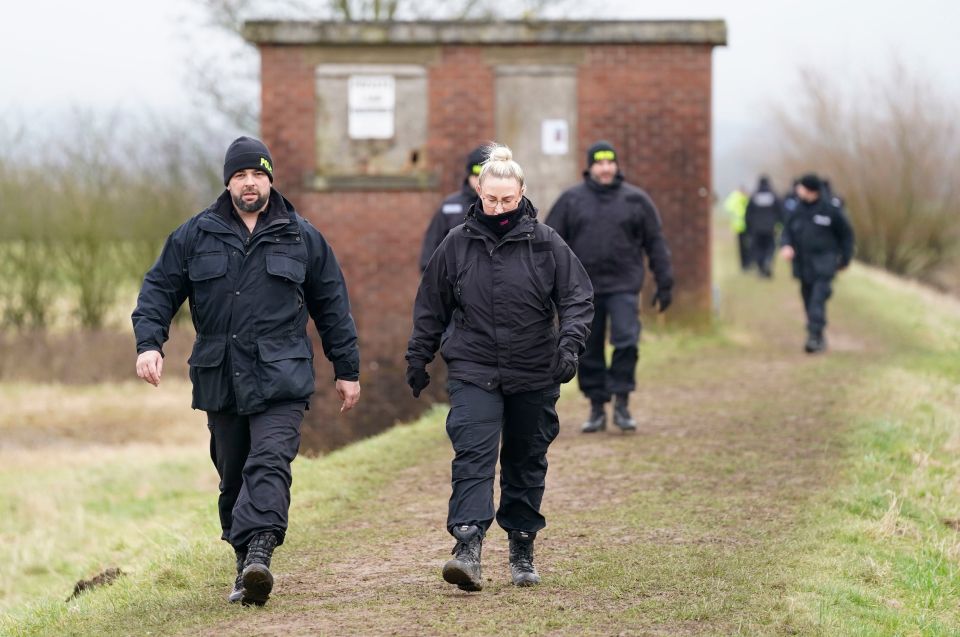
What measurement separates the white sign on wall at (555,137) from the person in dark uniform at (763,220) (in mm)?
11887

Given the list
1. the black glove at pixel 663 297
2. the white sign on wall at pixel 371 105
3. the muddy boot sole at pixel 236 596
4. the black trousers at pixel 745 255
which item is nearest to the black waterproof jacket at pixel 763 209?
the black trousers at pixel 745 255

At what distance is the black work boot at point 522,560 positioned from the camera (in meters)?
6.43

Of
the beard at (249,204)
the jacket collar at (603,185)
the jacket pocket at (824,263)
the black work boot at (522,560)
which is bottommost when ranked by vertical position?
the black work boot at (522,560)

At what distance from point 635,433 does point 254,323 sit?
17.0ft

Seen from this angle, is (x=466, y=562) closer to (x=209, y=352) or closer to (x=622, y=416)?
(x=209, y=352)

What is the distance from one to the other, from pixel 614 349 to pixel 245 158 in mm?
4747

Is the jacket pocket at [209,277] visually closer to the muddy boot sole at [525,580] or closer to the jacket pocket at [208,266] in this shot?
the jacket pocket at [208,266]

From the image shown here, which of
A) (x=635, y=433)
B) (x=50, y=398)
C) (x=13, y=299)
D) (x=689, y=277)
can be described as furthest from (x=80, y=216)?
(x=635, y=433)

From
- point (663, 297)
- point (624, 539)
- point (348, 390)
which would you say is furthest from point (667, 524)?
point (663, 297)

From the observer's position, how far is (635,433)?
11008mm

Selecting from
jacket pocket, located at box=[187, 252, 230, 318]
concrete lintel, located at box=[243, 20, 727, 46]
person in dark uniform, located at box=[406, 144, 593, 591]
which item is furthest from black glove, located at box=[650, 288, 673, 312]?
concrete lintel, located at box=[243, 20, 727, 46]

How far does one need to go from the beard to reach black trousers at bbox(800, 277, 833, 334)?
10.3 m

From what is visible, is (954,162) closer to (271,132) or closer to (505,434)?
(271,132)

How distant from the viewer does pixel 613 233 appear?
10.4 metres
